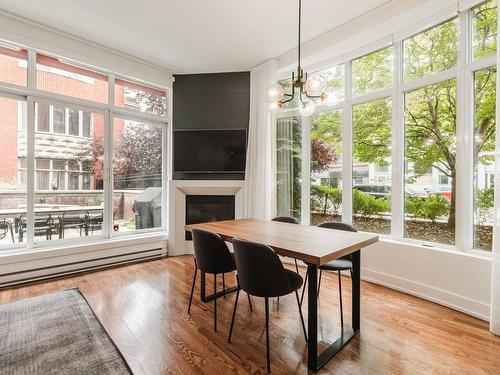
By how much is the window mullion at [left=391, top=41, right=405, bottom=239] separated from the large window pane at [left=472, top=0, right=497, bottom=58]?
28.6 inches

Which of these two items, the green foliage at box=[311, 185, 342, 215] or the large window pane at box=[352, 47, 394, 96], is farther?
the green foliage at box=[311, 185, 342, 215]

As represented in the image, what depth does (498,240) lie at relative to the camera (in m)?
2.13

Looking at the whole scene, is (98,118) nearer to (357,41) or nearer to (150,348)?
(150,348)

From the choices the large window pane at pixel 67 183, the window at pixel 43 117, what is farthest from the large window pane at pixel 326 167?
the window at pixel 43 117

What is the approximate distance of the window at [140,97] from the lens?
4.18 m

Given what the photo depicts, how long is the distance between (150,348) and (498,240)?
2.87m

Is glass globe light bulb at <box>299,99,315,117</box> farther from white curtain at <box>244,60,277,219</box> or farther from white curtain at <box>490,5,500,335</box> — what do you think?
white curtain at <box>244,60,277,219</box>

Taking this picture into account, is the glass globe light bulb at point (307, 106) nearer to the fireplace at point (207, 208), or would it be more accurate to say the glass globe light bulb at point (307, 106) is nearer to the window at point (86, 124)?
the fireplace at point (207, 208)

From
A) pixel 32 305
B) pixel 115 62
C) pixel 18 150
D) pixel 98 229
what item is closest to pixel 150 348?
pixel 32 305

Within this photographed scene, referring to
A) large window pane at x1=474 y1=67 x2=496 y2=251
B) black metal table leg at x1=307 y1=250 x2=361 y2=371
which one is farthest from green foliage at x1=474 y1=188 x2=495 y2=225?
black metal table leg at x1=307 y1=250 x2=361 y2=371

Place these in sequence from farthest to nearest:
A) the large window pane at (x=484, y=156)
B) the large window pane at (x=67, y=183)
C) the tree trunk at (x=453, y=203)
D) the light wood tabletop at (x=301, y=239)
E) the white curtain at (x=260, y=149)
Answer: the white curtain at (x=260, y=149) < the large window pane at (x=67, y=183) < the tree trunk at (x=453, y=203) < the large window pane at (x=484, y=156) < the light wood tabletop at (x=301, y=239)

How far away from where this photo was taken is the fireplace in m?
4.60

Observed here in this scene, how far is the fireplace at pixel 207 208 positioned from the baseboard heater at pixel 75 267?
738mm

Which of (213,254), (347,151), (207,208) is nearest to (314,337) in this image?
(213,254)
